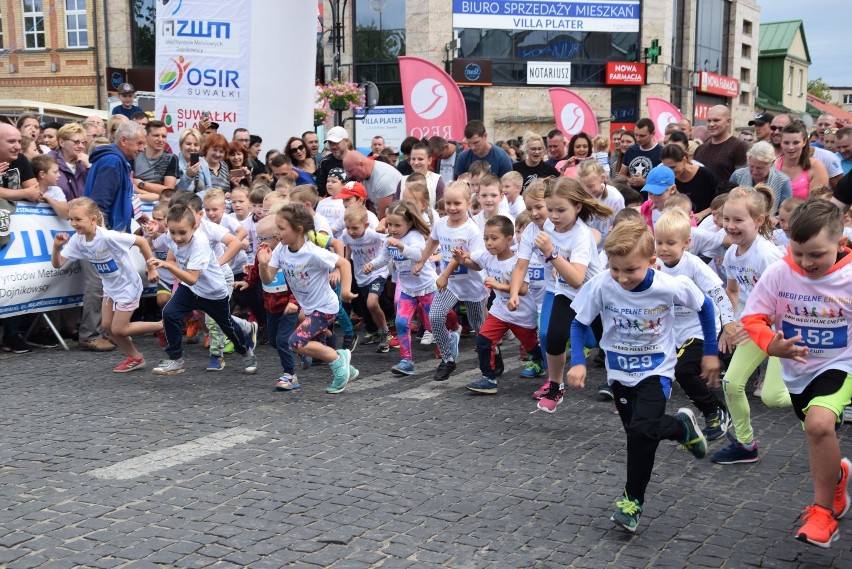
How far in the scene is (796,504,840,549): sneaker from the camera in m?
4.14

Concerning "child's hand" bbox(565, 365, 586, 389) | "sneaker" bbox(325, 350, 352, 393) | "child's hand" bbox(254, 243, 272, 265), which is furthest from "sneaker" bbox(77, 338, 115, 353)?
"child's hand" bbox(565, 365, 586, 389)

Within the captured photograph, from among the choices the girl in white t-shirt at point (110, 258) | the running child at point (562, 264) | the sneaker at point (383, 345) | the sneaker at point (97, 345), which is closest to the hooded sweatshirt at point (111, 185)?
the girl in white t-shirt at point (110, 258)

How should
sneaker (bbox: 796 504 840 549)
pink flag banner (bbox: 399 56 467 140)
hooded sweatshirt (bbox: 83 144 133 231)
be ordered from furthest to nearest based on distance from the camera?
pink flag banner (bbox: 399 56 467 140) → hooded sweatshirt (bbox: 83 144 133 231) → sneaker (bbox: 796 504 840 549)

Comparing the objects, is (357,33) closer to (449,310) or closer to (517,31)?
(517,31)

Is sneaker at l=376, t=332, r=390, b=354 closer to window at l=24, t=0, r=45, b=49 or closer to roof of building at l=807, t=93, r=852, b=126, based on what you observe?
roof of building at l=807, t=93, r=852, b=126

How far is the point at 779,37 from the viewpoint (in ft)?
230

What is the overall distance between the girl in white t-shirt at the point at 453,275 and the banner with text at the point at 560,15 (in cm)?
3526

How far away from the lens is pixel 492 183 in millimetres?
9148

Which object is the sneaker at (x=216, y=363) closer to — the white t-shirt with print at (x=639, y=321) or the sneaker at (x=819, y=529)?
the white t-shirt with print at (x=639, y=321)

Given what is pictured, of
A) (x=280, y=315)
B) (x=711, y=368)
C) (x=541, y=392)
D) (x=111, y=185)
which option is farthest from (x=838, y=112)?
(x=711, y=368)

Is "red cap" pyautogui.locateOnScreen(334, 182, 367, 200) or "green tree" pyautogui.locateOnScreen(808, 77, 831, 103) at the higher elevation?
"green tree" pyautogui.locateOnScreen(808, 77, 831, 103)

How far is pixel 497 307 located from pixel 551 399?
108cm

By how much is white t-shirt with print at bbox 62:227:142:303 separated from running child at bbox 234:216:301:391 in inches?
55.4

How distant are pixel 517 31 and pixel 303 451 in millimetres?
39867
